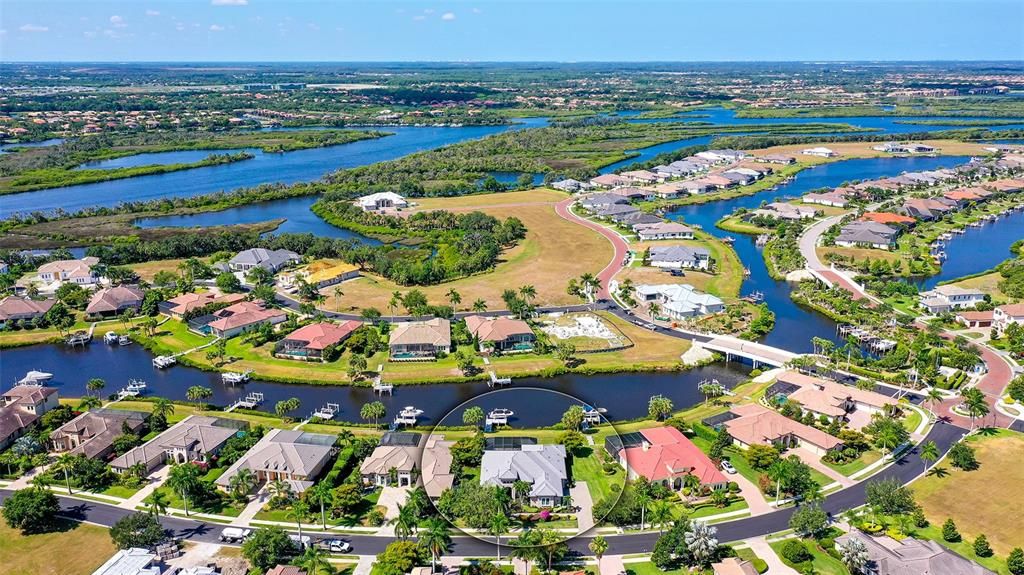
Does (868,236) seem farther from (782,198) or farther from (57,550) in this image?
(57,550)

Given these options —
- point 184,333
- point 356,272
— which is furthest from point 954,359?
point 184,333

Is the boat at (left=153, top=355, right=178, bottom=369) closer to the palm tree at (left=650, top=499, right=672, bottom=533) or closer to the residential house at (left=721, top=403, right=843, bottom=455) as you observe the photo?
the palm tree at (left=650, top=499, right=672, bottom=533)

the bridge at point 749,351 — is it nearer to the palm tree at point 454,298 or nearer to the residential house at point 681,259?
the residential house at point 681,259

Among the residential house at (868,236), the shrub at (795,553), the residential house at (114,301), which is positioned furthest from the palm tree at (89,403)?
the residential house at (868,236)

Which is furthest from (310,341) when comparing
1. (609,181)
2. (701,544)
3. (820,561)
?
(609,181)

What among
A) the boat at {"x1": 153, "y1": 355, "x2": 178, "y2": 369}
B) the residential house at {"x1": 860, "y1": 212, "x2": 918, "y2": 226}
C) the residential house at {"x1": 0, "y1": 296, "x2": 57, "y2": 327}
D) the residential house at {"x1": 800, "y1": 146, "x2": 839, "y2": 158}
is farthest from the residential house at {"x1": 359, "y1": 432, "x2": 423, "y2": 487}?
the residential house at {"x1": 800, "y1": 146, "x2": 839, "y2": 158}

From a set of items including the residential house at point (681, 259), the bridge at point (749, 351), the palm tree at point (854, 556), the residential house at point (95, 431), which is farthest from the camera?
the residential house at point (681, 259)
